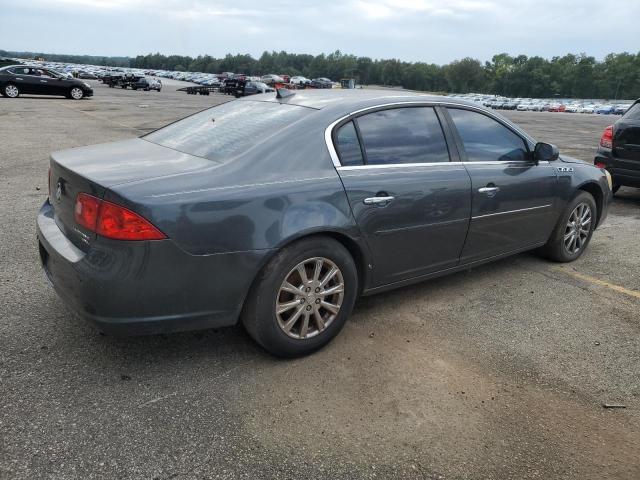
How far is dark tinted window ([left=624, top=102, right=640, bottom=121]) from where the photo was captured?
756cm

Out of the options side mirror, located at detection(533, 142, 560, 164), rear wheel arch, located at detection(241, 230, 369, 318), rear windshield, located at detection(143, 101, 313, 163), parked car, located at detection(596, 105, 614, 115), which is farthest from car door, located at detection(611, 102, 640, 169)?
parked car, located at detection(596, 105, 614, 115)

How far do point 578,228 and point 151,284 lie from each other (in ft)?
13.3

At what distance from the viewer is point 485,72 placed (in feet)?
478

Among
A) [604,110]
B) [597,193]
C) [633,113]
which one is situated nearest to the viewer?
[597,193]

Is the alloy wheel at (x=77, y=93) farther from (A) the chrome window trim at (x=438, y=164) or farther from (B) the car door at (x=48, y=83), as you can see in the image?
(A) the chrome window trim at (x=438, y=164)

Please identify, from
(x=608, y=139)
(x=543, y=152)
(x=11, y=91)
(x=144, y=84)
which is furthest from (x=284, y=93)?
(x=144, y=84)

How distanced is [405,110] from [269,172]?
49.8 inches

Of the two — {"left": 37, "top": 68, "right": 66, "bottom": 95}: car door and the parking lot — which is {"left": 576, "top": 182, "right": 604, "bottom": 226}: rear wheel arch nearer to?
the parking lot

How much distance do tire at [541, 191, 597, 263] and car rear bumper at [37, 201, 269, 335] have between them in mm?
3170

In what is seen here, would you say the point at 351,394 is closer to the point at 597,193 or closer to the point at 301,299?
the point at 301,299

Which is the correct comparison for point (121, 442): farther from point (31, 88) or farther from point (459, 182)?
point (31, 88)

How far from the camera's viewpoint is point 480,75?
143375 mm

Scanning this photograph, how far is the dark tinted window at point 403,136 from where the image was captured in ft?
11.3

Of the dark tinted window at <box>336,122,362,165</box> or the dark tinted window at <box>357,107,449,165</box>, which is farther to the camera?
the dark tinted window at <box>357,107,449,165</box>
